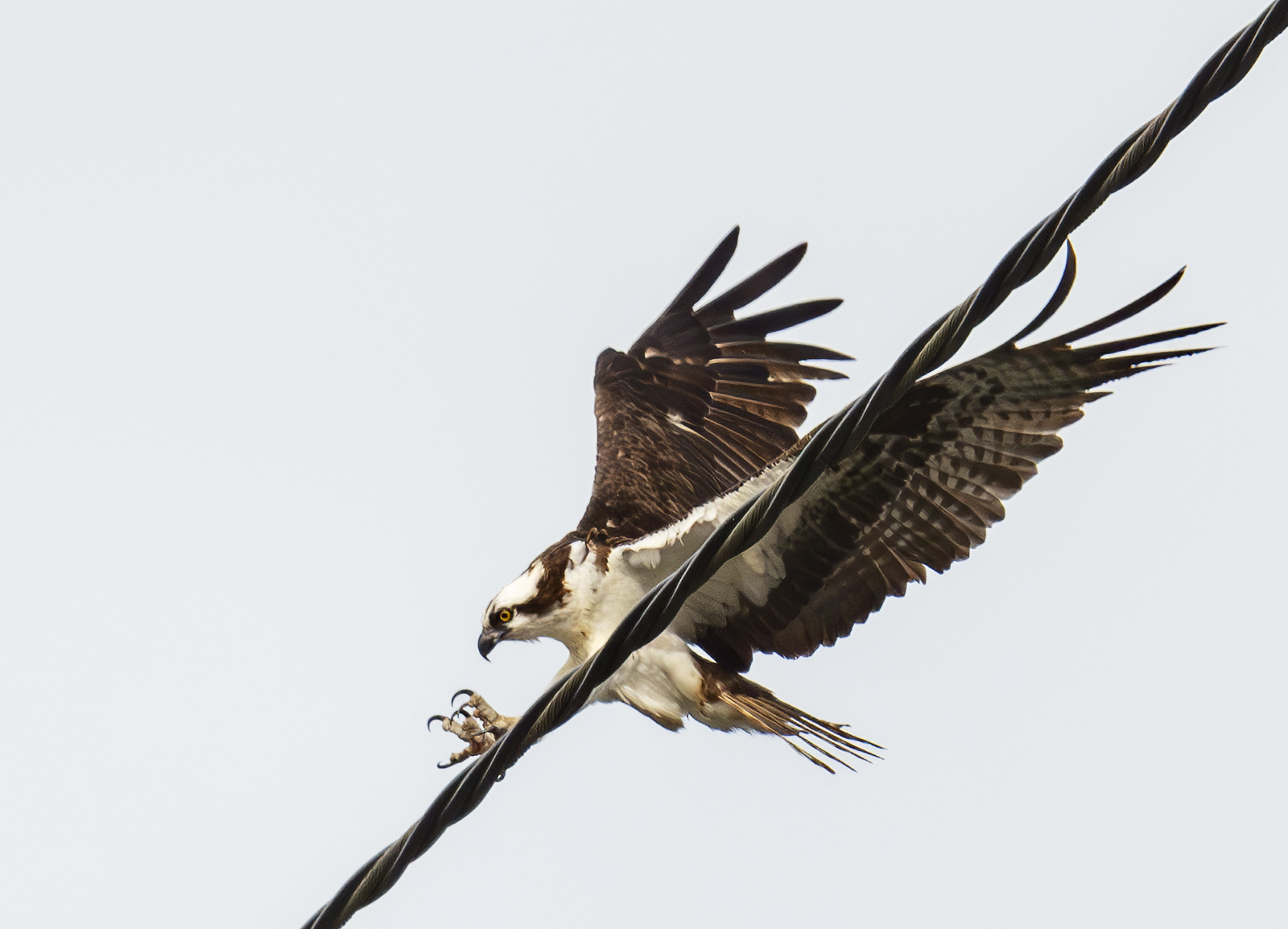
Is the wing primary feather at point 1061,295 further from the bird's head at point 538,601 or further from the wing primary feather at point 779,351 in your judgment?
the wing primary feather at point 779,351

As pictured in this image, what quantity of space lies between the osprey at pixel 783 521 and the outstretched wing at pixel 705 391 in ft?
0.05

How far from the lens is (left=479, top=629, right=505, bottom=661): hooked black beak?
21.0 feet

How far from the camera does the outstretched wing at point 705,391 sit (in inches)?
301

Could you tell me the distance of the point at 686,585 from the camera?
3.21m

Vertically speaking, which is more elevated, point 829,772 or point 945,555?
point 945,555

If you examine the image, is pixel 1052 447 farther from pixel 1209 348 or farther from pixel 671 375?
pixel 671 375

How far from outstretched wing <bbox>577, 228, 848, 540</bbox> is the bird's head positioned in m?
1.03

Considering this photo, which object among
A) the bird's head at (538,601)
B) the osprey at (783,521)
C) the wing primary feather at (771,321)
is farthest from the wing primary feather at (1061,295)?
the wing primary feather at (771,321)

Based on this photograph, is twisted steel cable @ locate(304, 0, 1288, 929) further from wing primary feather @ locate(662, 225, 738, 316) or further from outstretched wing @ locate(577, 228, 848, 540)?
wing primary feather @ locate(662, 225, 738, 316)

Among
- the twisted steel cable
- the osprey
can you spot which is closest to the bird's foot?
the osprey

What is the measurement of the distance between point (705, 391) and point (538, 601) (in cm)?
244

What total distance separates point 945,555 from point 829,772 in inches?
38.3

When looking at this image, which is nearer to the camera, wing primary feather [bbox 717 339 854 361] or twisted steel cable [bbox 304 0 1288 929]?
twisted steel cable [bbox 304 0 1288 929]

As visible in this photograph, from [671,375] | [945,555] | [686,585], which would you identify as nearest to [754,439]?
[671,375]
